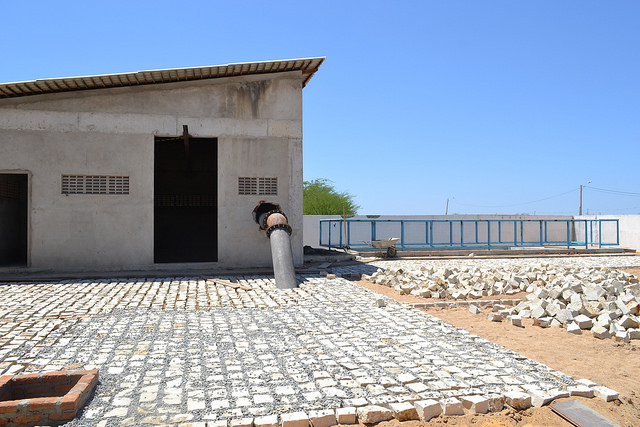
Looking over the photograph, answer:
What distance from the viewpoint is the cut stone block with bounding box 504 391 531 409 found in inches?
159

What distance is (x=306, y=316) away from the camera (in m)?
7.39

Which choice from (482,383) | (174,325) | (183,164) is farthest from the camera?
(183,164)

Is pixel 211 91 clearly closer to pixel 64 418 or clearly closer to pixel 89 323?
pixel 89 323

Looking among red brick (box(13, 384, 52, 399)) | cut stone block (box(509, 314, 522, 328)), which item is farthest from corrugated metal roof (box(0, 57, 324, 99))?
red brick (box(13, 384, 52, 399))

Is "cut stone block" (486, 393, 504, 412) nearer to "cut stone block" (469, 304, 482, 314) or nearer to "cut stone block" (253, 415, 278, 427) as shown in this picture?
"cut stone block" (253, 415, 278, 427)

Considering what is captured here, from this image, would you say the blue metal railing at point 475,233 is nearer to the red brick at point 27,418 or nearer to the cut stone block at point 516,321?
the cut stone block at point 516,321

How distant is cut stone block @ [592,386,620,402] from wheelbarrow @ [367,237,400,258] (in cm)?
1410

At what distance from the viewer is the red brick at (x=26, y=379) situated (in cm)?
405

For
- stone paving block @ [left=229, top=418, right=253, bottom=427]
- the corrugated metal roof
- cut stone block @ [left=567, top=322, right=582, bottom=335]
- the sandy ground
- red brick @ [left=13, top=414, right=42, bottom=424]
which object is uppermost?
the corrugated metal roof

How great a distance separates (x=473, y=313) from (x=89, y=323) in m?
6.30

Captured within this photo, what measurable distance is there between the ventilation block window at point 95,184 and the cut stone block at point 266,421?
33.2ft

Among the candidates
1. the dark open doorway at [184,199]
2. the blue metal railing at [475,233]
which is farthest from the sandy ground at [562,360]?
the blue metal railing at [475,233]

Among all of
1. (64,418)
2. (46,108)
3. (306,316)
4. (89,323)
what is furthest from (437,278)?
(46,108)

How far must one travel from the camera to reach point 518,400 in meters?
4.03
